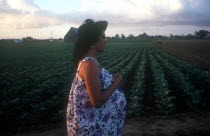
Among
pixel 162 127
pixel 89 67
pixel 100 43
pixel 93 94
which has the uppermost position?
pixel 100 43

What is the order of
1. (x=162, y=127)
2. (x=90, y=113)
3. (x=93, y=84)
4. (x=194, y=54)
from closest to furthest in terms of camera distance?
1. (x=93, y=84)
2. (x=90, y=113)
3. (x=162, y=127)
4. (x=194, y=54)

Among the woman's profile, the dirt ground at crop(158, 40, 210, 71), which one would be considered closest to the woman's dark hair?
the woman's profile

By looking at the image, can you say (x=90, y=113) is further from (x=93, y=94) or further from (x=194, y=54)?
(x=194, y=54)

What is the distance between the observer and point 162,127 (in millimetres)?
4316

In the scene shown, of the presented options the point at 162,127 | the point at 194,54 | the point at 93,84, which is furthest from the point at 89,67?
the point at 194,54

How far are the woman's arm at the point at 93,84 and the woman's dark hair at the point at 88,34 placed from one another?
0.79 feet

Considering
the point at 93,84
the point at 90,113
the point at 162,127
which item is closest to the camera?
the point at 93,84

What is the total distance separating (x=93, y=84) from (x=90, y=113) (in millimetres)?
289

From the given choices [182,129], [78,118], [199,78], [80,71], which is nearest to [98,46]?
[80,71]

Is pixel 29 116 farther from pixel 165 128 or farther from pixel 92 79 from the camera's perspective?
pixel 92 79

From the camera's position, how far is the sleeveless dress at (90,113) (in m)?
1.68

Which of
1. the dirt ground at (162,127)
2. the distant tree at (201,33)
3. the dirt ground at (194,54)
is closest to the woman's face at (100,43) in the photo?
the dirt ground at (162,127)

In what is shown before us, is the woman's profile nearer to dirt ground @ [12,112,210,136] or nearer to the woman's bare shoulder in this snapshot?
the woman's bare shoulder

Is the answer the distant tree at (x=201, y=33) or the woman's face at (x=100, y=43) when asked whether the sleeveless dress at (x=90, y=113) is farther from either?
the distant tree at (x=201, y=33)
